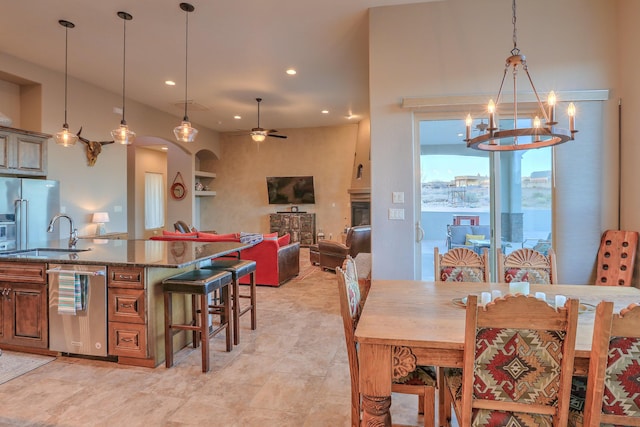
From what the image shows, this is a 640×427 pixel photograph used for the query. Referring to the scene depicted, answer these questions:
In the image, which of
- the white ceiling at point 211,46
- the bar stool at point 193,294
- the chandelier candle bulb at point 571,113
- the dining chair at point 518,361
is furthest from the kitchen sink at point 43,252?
the chandelier candle bulb at point 571,113

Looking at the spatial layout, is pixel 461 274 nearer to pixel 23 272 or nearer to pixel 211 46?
pixel 23 272

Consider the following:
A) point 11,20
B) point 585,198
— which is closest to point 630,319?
point 585,198

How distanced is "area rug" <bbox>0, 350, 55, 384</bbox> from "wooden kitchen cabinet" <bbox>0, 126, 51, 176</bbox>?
2.85 metres

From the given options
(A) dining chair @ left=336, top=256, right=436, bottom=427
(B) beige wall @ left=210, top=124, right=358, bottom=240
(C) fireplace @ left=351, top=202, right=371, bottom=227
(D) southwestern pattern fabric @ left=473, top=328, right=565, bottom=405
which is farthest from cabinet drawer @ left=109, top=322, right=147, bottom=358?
(B) beige wall @ left=210, top=124, right=358, bottom=240

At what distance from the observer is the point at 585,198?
11.4ft

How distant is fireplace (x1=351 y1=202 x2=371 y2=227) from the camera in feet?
29.6

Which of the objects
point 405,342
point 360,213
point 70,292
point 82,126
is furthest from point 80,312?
point 360,213

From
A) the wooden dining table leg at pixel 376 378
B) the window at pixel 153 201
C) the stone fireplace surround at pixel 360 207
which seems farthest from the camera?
the window at pixel 153 201

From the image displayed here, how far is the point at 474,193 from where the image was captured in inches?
152

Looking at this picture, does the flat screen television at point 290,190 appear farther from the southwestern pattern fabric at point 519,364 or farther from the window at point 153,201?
the southwestern pattern fabric at point 519,364

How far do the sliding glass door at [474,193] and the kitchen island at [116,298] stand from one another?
2.29m

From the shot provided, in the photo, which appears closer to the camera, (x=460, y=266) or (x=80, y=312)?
(x=460, y=266)

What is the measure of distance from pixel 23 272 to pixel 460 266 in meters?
3.74

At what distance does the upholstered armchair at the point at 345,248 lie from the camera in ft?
21.1
